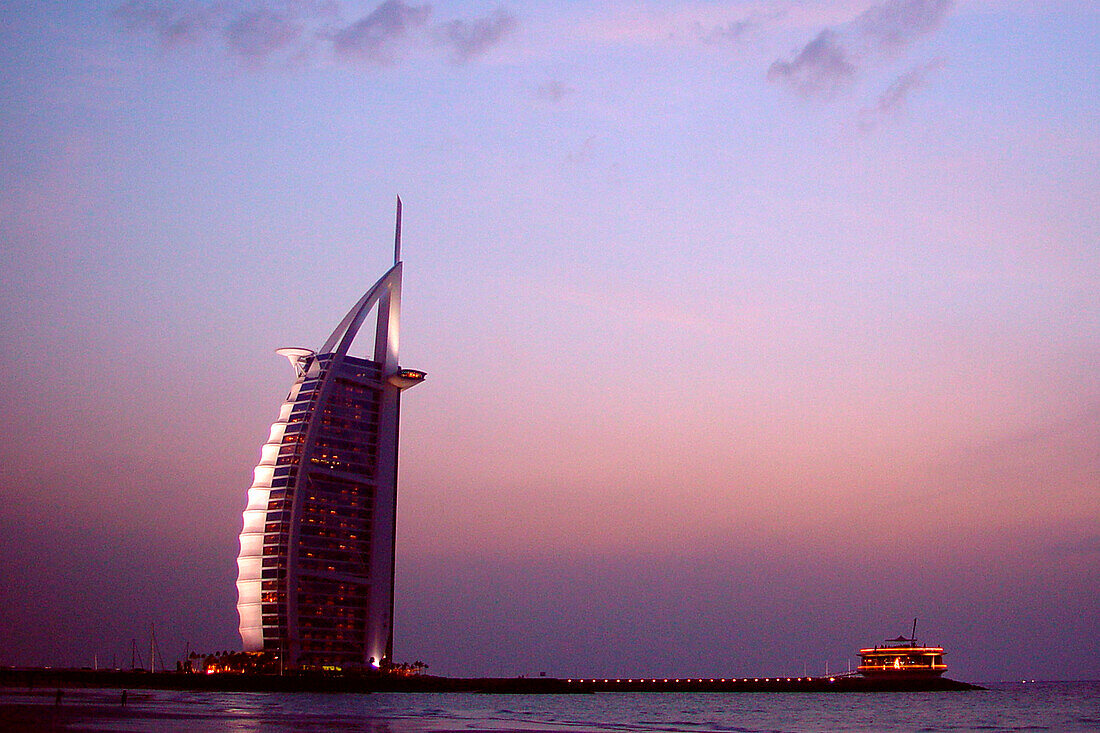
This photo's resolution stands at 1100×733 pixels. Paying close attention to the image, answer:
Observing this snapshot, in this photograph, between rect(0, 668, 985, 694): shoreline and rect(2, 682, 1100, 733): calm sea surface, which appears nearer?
rect(2, 682, 1100, 733): calm sea surface

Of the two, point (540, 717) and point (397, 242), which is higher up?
point (397, 242)

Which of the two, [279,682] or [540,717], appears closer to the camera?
[540,717]

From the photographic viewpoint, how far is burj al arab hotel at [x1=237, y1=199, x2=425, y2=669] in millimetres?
149375

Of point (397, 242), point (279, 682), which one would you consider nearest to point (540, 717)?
point (279, 682)

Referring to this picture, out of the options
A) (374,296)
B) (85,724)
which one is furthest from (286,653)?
(85,724)

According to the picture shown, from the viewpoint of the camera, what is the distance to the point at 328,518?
15312 centimetres

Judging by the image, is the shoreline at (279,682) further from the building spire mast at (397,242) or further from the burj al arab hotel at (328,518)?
the building spire mast at (397,242)

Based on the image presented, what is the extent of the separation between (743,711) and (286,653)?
55866 mm

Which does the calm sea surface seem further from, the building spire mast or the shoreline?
the building spire mast

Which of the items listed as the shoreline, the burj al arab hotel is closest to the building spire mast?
the burj al arab hotel

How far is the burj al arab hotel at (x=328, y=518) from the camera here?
14938 cm

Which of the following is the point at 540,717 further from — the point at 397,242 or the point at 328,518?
the point at 397,242

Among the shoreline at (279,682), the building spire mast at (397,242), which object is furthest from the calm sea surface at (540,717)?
the building spire mast at (397,242)

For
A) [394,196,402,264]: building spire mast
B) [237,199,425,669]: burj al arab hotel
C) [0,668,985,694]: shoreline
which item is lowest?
[0,668,985,694]: shoreline
